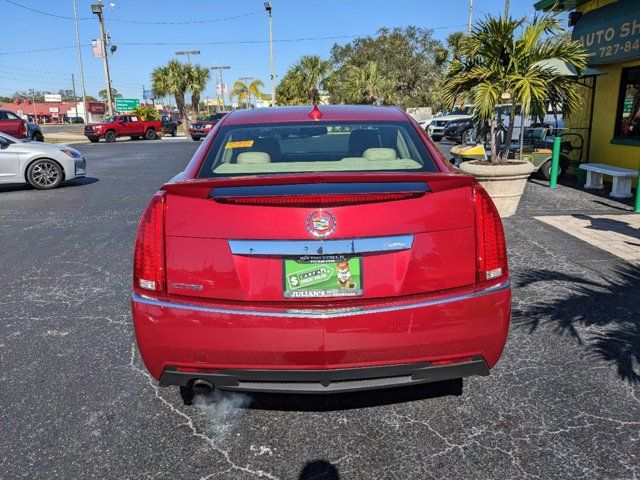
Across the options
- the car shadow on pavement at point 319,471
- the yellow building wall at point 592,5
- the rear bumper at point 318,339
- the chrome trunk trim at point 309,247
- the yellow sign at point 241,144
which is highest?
the yellow building wall at point 592,5

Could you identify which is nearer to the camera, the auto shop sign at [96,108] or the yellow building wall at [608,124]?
the yellow building wall at [608,124]

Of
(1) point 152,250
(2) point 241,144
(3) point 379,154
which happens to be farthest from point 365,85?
(1) point 152,250

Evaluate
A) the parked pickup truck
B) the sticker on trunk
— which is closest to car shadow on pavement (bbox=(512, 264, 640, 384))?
the sticker on trunk

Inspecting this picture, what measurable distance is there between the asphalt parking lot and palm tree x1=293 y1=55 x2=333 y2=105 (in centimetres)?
4926

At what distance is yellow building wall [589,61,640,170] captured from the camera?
10.5 metres

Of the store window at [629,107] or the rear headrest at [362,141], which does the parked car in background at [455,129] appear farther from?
the rear headrest at [362,141]

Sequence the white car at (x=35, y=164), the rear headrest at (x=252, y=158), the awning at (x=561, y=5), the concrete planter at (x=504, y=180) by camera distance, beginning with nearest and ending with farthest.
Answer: the rear headrest at (x=252, y=158) → the concrete planter at (x=504, y=180) → the white car at (x=35, y=164) → the awning at (x=561, y=5)

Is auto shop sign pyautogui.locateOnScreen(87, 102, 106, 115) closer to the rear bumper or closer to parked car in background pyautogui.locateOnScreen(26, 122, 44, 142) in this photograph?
parked car in background pyautogui.locateOnScreen(26, 122, 44, 142)

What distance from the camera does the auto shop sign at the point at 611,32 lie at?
9.50 m

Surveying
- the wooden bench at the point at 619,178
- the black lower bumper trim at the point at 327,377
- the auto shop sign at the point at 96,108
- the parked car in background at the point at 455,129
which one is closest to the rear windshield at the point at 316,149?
the black lower bumper trim at the point at 327,377

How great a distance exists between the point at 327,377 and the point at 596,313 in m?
2.95

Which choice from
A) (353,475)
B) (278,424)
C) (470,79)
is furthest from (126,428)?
(470,79)

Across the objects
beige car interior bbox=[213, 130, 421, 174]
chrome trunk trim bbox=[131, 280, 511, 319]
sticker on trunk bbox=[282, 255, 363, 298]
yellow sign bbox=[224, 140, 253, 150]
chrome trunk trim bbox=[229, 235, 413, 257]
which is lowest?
chrome trunk trim bbox=[131, 280, 511, 319]

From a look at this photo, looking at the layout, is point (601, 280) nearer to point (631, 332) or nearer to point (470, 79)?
point (631, 332)
